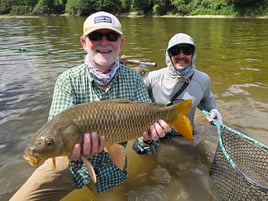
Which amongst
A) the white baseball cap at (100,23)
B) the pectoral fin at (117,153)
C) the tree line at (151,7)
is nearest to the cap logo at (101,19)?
the white baseball cap at (100,23)

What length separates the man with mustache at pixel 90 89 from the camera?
2.79 m

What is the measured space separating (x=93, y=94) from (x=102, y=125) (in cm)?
67

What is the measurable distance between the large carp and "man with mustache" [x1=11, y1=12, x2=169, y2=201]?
4.7 inches

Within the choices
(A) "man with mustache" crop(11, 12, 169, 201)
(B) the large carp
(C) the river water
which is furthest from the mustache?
(C) the river water

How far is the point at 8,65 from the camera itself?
12.2 meters

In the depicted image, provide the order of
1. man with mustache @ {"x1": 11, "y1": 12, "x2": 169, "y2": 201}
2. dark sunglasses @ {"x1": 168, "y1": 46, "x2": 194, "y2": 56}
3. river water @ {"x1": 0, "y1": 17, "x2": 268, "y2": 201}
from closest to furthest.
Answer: man with mustache @ {"x1": 11, "y1": 12, "x2": 169, "y2": 201}, river water @ {"x1": 0, "y1": 17, "x2": 268, "y2": 201}, dark sunglasses @ {"x1": 168, "y1": 46, "x2": 194, "y2": 56}

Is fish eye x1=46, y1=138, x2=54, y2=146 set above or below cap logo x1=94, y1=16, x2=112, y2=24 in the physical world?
below

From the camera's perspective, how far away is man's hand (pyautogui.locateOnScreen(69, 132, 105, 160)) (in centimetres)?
228

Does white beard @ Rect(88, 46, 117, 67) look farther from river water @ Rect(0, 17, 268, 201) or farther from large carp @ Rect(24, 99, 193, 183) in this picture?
river water @ Rect(0, 17, 268, 201)

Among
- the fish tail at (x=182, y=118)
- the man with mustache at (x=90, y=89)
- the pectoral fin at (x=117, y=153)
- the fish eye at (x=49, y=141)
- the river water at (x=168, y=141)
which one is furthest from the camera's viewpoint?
the river water at (x=168, y=141)

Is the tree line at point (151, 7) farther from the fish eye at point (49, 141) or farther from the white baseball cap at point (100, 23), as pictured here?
the fish eye at point (49, 141)

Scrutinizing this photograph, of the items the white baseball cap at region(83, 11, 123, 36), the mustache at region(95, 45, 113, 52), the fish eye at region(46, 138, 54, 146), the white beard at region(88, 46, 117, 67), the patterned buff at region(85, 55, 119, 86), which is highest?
the white baseball cap at region(83, 11, 123, 36)

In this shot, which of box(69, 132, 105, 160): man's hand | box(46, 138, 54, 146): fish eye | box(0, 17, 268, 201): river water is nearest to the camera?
box(46, 138, 54, 146): fish eye

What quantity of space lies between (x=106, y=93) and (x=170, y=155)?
7.21 feet
